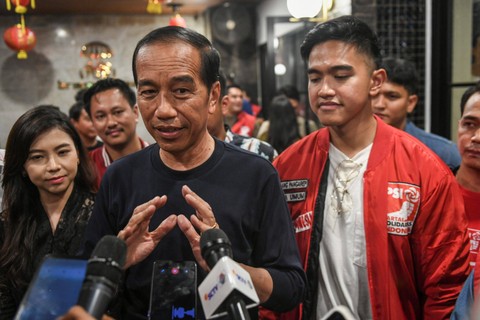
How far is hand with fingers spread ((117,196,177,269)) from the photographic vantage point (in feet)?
3.85

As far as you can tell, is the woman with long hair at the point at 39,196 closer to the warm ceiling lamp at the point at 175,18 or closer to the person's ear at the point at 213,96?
the person's ear at the point at 213,96

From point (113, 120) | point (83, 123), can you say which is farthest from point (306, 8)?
point (113, 120)

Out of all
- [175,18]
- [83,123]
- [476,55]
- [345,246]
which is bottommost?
[345,246]

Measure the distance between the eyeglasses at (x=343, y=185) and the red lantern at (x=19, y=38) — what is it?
132 centimetres

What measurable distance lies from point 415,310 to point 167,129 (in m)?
1.06

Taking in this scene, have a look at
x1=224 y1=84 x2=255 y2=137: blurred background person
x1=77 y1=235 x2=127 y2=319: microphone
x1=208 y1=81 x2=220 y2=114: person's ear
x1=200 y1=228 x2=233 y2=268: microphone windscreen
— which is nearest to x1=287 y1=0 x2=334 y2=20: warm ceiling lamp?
x1=224 y1=84 x2=255 y2=137: blurred background person

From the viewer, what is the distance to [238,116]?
6246 mm

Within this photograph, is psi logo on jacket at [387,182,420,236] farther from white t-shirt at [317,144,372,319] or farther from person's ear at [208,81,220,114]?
person's ear at [208,81,220,114]

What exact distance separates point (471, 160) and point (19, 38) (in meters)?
1.82

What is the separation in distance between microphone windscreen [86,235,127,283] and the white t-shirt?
1.02 m

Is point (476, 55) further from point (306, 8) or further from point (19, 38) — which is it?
point (19, 38)

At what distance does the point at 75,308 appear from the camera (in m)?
0.74

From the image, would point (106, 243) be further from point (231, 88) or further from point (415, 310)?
point (231, 88)

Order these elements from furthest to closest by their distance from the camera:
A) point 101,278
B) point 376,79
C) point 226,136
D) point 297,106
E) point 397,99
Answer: point 297,106 < point 397,99 < point 226,136 < point 376,79 < point 101,278
